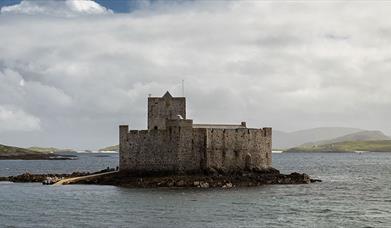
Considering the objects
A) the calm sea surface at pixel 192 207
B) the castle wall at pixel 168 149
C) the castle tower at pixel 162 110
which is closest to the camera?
the calm sea surface at pixel 192 207

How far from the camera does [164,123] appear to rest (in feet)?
199

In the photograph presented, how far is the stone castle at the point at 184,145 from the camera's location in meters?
56.4

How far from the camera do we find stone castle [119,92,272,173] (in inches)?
2222

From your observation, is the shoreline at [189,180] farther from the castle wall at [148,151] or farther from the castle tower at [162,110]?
the castle tower at [162,110]

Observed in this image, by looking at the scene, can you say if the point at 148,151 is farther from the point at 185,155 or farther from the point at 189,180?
the point at 189,180

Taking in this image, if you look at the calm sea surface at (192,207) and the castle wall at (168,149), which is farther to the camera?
the castle wall at (168,149)

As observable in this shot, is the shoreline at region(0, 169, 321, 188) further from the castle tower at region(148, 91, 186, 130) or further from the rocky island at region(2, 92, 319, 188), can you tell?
the castle tower at region(148, 91, 186, 130)

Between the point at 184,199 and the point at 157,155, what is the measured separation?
1070 cm

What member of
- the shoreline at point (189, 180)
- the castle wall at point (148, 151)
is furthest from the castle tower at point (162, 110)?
the shoreline at point (189, 180)

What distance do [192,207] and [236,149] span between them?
1638 cm

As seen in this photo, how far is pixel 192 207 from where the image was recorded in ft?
140

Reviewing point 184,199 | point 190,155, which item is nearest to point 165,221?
point 184,199

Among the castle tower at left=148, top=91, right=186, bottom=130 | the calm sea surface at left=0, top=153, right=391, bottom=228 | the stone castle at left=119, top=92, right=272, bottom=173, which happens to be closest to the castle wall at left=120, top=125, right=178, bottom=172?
the stone castle at left=119, top=92, right=272, bottom=173

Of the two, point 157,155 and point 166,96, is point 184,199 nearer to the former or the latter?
point 157,155
